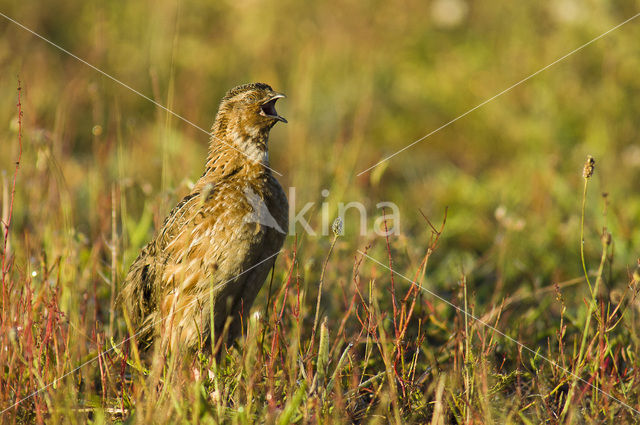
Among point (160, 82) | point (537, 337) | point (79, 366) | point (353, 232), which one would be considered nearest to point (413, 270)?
point (537, 337)

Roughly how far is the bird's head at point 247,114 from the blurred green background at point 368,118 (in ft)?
1.55

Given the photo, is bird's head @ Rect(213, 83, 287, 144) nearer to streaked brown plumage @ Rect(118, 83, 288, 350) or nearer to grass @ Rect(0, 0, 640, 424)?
streaked brown plumage @ Rect(118, 83, 288, 350)

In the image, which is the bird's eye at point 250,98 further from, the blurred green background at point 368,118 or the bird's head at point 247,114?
the blurred green background at point 368,118

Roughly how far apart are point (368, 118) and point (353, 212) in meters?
2.32

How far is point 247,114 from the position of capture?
4086 millimetres

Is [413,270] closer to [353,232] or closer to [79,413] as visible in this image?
[353,232]

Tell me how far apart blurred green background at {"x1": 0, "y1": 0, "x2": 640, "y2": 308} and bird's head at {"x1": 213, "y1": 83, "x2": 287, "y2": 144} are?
473 mm

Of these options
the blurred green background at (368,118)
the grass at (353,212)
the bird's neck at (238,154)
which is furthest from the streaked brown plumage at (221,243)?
the blurred green background at (368,118)

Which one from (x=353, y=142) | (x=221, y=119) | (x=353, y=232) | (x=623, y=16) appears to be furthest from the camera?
(x=623, y=16)

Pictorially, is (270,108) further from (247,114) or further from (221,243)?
(221,243)

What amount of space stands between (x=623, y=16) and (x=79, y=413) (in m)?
6.54

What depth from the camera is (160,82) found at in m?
9.24

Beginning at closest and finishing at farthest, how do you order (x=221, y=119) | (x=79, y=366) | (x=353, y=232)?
(x=79, y=366) → (x=221, y=119) → (x=353, y=232)

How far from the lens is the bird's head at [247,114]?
13.4ft
